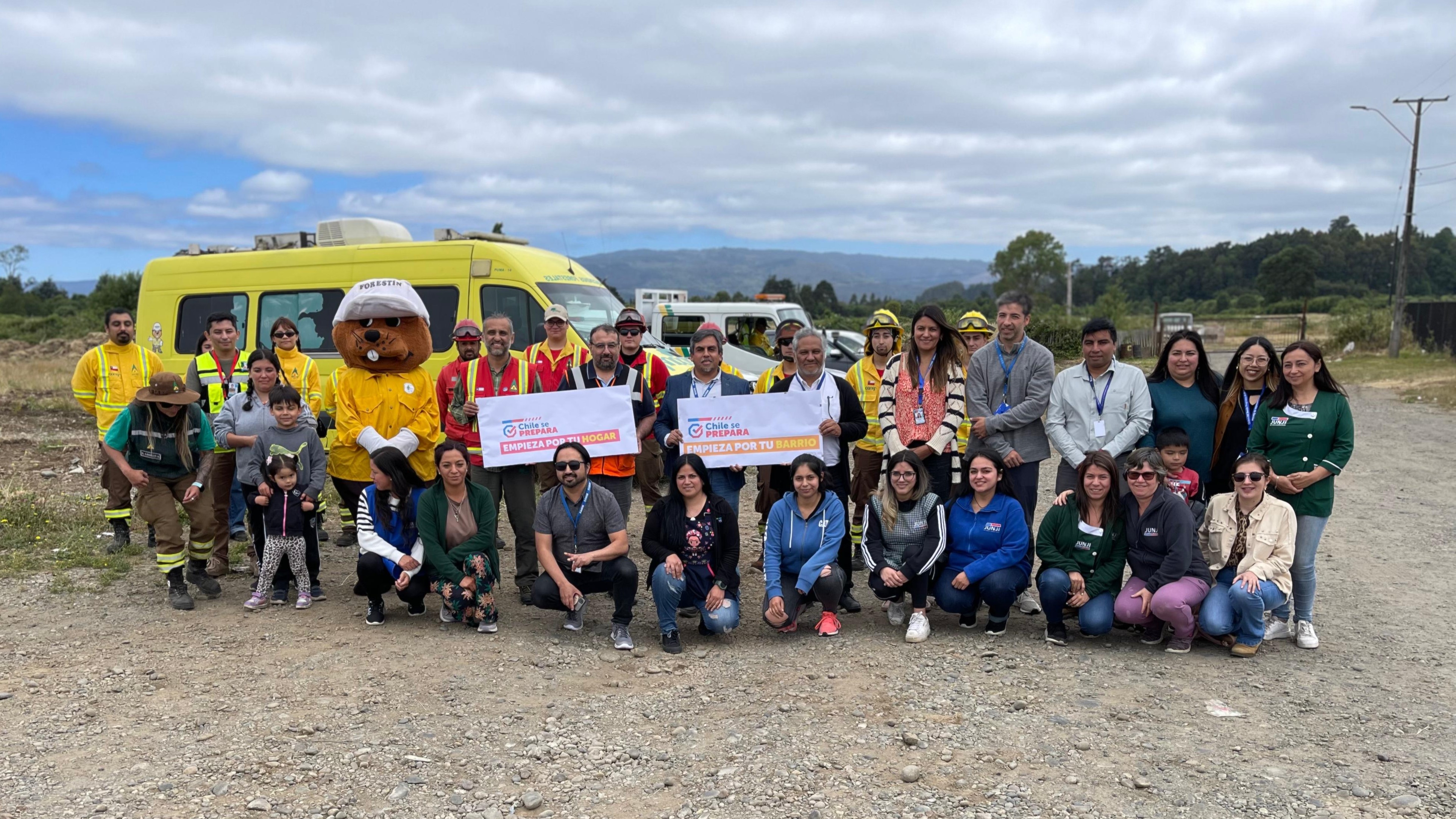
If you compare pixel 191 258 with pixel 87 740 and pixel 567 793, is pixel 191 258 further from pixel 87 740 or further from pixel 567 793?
pixel 567 793

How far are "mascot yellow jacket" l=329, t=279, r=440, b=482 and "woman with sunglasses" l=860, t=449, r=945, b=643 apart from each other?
9.76ft

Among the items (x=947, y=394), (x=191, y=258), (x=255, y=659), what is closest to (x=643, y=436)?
(x=947, y=394)

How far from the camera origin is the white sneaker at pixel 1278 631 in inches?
217

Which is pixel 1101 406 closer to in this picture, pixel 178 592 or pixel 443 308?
pixel 178 592

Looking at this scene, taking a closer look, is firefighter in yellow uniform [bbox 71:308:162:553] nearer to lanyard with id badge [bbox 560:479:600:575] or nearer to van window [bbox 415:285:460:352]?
van window [bbox 415:285:460:352]

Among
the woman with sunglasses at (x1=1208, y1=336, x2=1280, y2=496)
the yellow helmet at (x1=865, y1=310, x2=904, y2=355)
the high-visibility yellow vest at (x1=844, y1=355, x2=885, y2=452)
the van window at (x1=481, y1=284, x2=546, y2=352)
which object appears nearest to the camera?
the woman with sunglasses at (x1=1208, y1=336, x2=1280, y2=496)

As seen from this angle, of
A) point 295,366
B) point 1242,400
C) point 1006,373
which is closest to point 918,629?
point 1006,373

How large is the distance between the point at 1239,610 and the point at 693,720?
3.17m

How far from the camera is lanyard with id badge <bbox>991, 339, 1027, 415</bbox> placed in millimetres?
6012

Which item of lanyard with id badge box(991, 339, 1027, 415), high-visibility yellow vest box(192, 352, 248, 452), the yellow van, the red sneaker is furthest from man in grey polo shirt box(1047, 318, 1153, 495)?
high-visibility yellow vest box(192, 352, 248, 452)

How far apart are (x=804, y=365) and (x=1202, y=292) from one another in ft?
348

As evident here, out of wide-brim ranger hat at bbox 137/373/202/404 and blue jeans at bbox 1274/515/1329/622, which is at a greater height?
wide-brim ranger hat at bbox 137/373/202/404

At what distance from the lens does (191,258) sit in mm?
11227

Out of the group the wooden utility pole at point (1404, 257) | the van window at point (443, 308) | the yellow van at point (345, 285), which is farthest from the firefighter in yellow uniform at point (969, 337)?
the wooden utility pole at point (1404, 257)
